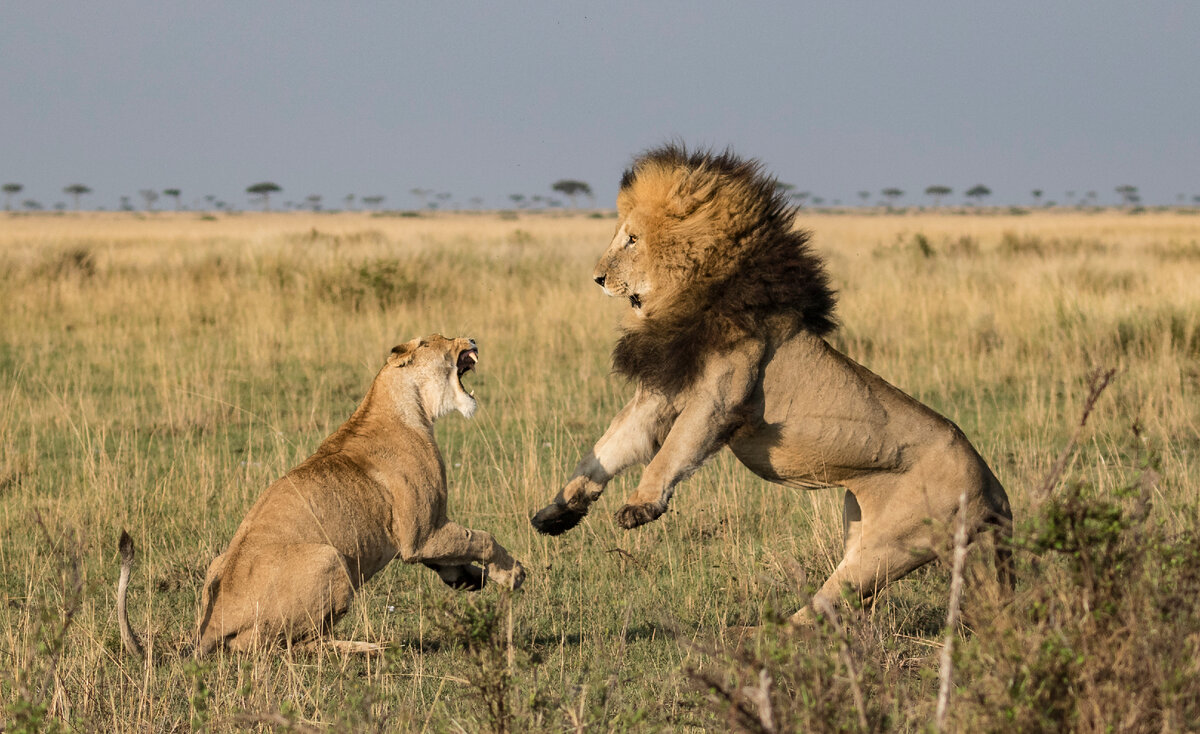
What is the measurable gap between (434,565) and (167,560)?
170 centimetres

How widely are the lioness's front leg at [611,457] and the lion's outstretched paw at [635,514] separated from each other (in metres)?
0.37

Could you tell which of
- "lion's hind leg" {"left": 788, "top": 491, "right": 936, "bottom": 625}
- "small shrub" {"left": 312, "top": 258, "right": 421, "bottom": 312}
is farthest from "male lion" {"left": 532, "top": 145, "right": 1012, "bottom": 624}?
"small shrub" {"left": 312, "top": 258, "right": 421, "bottom": 312}

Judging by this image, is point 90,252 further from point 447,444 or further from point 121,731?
point 121,731

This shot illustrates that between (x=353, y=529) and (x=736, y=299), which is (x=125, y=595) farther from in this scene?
(x=736, y=299)

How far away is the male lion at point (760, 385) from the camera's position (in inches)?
177

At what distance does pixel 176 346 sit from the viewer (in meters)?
12.8

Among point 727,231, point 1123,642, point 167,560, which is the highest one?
point 727,231

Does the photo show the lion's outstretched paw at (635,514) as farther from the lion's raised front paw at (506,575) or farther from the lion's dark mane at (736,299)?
the lion's raised front paw at (506,575)

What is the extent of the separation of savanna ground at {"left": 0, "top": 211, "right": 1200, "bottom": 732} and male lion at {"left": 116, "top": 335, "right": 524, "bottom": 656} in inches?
6.8

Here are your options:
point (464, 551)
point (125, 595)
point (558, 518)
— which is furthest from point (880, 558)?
point (125, 595)

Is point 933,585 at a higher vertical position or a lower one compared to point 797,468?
lower

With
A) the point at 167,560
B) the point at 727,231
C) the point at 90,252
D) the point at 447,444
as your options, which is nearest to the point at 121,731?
the point at 167,560

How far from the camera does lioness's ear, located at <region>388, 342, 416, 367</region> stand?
5121 millimetres

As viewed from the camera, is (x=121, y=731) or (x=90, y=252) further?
(x=90, y=252)
